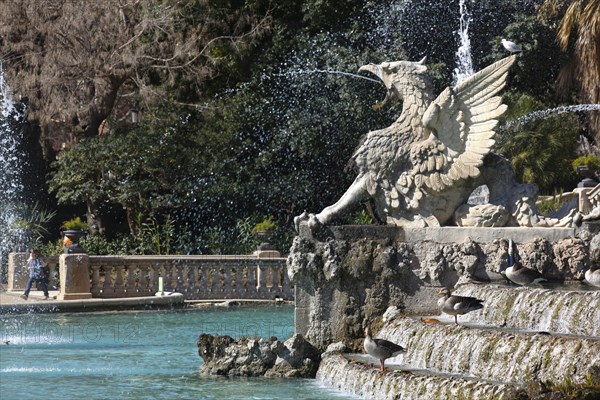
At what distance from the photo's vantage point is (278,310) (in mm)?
24656

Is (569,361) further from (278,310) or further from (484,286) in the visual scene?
(278,310)

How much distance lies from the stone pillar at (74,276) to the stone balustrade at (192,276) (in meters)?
0.33

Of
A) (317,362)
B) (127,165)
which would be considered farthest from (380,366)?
(127,165)

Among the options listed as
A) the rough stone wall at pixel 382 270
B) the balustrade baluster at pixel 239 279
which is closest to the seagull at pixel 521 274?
the rough stone wall at pixel 382 270

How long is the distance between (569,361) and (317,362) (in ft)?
15.1

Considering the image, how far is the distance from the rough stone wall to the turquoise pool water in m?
1.13

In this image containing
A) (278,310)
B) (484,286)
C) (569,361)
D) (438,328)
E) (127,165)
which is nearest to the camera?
(569,361)

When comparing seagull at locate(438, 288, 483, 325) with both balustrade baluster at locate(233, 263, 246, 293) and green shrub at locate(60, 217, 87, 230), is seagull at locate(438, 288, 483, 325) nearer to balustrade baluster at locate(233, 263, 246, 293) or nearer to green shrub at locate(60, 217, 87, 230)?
balustrade baluster at locate(233, 263, 246, 293)

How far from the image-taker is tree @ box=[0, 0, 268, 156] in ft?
106

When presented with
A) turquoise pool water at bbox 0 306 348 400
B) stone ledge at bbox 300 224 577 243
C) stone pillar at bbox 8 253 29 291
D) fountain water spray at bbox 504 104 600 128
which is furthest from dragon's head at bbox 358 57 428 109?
fountain water spray at bbox 504 104 600 128

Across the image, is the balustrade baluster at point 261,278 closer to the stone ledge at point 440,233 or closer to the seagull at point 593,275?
the stone ledge at point 440,233

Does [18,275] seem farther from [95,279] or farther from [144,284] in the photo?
[144,284]

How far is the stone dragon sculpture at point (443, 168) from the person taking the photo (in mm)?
16156

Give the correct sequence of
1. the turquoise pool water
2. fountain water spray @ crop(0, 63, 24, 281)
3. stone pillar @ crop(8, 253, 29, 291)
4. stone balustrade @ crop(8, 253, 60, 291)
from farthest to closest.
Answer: fountain water spray @ crop(0, 63, 24, 281) → stone pillar @ crop(8, 253, 29, 291) → stone balustrade @ crop(8, 253, 60, 291) → the turquoise pool water
